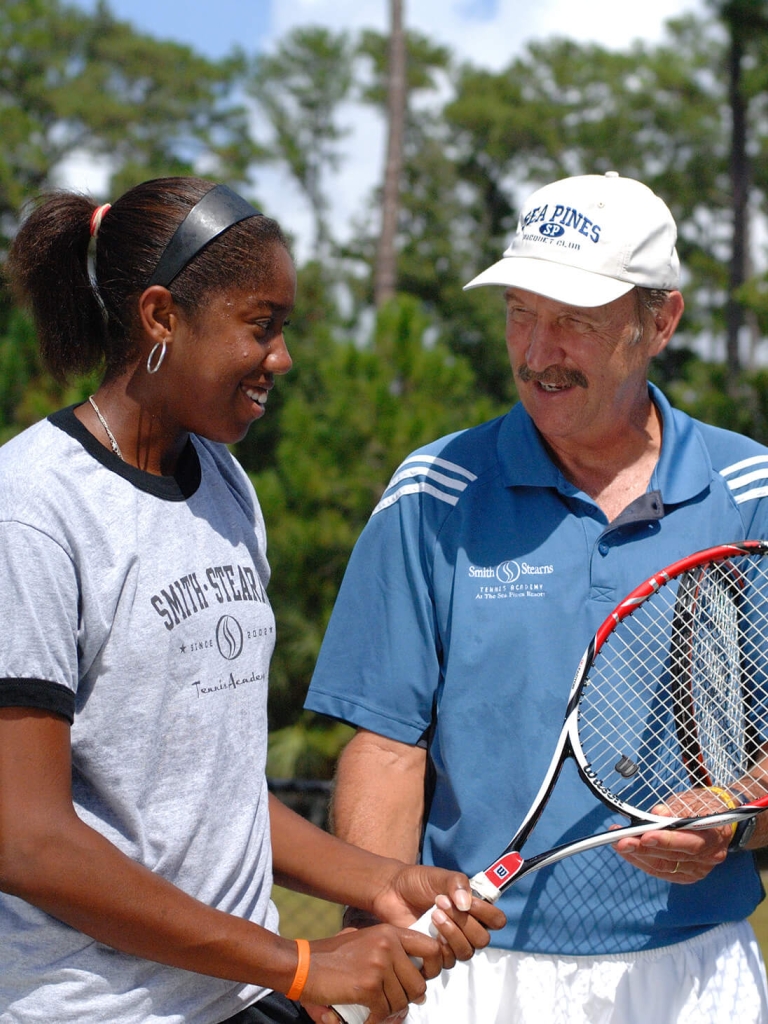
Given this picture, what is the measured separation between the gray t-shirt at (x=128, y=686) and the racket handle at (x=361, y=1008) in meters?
0.16

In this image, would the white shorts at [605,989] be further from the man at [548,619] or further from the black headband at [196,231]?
the black headband at [196,231]

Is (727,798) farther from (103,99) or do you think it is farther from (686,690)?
(103,99)

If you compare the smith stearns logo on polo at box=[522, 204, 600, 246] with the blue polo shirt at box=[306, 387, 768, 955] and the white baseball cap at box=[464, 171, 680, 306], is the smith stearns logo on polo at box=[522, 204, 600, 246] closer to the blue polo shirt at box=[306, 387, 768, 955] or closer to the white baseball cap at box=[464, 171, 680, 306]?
the white baseball cap at box=[464, 171, 680, 306]

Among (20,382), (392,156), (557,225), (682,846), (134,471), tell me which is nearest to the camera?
(134,471)

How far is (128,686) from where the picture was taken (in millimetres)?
1878

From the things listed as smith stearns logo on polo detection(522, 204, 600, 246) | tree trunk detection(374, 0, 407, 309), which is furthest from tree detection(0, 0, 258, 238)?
smith stearns logo on polo detection(522, 204, 600, 246)

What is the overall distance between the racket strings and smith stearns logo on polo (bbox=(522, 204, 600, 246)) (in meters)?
0.75

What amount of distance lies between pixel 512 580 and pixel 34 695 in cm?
110

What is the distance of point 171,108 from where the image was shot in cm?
2633

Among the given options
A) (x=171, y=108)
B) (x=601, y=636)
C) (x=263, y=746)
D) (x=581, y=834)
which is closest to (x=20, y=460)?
(x=263, y=746)

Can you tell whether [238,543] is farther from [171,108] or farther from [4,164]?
[171,108]

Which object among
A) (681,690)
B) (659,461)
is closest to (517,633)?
(681,690)

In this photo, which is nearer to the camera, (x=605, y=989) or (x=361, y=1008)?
(x=361, y=1008)

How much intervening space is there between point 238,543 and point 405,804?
743mm
